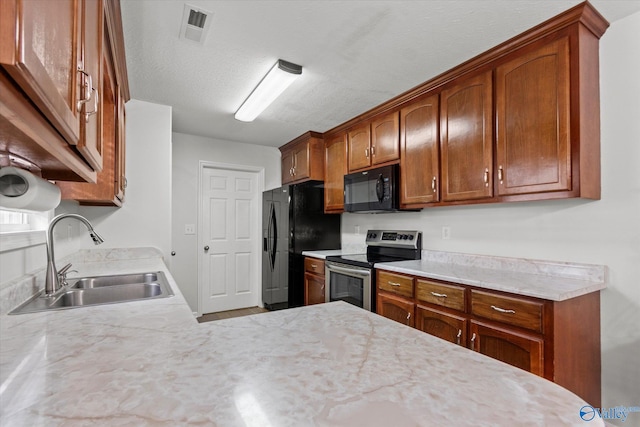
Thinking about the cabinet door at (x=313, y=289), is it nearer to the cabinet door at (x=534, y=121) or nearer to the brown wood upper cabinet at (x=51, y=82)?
the cabinet door at (x=534, y=121)

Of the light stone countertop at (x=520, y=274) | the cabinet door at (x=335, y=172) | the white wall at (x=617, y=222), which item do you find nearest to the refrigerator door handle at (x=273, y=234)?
the cabinet door at (x=335, y=172)

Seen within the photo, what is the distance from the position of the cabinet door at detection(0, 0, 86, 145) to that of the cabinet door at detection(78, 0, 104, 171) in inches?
1.7

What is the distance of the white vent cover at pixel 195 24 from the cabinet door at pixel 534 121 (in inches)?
70.4

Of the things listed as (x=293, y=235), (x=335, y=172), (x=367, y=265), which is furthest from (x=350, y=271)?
(x=335, y=172)

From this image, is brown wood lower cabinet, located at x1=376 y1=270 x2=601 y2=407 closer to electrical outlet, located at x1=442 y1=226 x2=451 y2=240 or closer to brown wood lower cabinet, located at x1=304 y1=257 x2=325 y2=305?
electrical outlet, located at x1=442 y1=226 x2=451 y2=240

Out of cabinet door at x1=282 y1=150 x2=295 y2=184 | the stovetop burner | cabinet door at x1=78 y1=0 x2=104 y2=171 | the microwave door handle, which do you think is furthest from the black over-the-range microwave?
cabinet door at x1=78 y1=0 x2=104 y2=171

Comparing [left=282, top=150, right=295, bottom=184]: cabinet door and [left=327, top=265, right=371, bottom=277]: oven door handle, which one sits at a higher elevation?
[left=282, top=150, right=295, bottom=184]: cabinet door

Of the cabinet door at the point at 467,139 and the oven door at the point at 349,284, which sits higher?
the cabinet door at the point at 467,139

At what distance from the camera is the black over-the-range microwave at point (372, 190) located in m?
2.72

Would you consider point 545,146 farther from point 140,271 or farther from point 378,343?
point 140,271

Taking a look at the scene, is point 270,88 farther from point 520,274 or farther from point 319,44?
point 520,274

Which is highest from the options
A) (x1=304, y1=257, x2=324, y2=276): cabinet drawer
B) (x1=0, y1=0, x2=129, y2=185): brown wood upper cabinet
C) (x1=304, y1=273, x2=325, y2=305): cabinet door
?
(x1=0, y1=0, x2=129, y2=185): brown wood upper cabinet

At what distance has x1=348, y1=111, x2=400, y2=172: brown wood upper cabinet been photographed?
2.80 m

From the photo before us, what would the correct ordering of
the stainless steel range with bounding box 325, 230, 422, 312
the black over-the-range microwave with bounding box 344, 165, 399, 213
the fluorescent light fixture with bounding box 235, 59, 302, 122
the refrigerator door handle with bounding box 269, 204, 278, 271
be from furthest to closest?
the refrigerator door handle with bounding box 269, 204, 278, 271 → the black over-the-range microwave with bounding box 344, 165, 399, 213 → the stainless steel range with bounding box 325, 230, 422, 312 → the fluorescent light fixture with bounding box 235, 59, 302, 122
